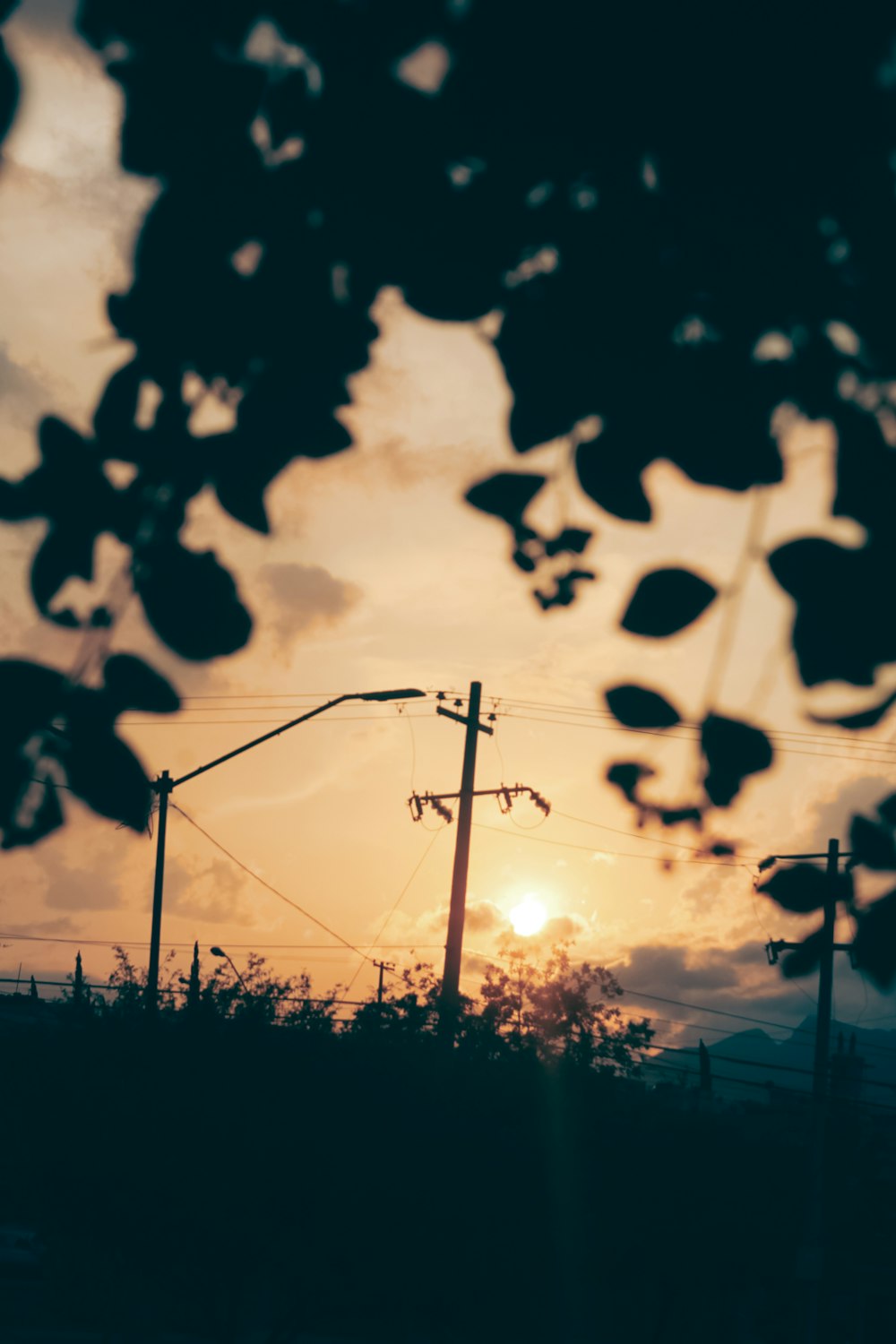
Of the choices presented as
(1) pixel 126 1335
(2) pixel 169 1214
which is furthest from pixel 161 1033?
(1) pixel 126 1335

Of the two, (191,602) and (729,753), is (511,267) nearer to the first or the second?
(191,602)

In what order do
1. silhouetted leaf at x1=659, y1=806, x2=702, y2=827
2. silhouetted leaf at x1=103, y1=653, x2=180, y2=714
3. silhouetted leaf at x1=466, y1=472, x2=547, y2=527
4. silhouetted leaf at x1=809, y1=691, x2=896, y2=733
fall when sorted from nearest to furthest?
silhouetted leaf at x1=103, y1=653, x2=180, y2=714, silhouetted leaf at x1=466, y1=472, x2=547, y2=527, silhouetted leaf at x1=809, y1=691, x2=896, y2=733, silhouetted leaf at x1=659, y1=806, x2=702, y2=827

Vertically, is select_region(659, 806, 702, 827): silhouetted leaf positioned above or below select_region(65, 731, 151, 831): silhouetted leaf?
above

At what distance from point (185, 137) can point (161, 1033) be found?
23.3 m

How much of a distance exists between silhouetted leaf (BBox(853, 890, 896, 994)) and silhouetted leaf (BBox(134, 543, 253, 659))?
2.35 meters

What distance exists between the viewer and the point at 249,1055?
24.3 metres

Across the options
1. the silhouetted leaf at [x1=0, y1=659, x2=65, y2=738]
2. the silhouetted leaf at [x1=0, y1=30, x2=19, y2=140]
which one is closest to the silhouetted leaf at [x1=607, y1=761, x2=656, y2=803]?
the silhouetted leaf at [x1=0, y1=659, x2=65, y2=738]

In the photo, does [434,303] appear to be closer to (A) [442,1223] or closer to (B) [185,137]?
(B) [185,137]

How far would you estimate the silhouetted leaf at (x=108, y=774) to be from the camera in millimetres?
3168

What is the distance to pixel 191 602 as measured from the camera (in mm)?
2998

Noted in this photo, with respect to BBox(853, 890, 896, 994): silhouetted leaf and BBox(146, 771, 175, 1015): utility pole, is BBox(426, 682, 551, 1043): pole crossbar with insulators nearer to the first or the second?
BBox(146, 771, 175, 1015): utility pole

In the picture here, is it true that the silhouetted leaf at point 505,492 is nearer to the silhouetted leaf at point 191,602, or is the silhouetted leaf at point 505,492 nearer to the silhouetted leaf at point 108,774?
the silhouetted leaf at point 191,602

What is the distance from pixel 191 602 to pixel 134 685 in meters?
0.26

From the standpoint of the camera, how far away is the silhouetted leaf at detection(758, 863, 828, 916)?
428cm
